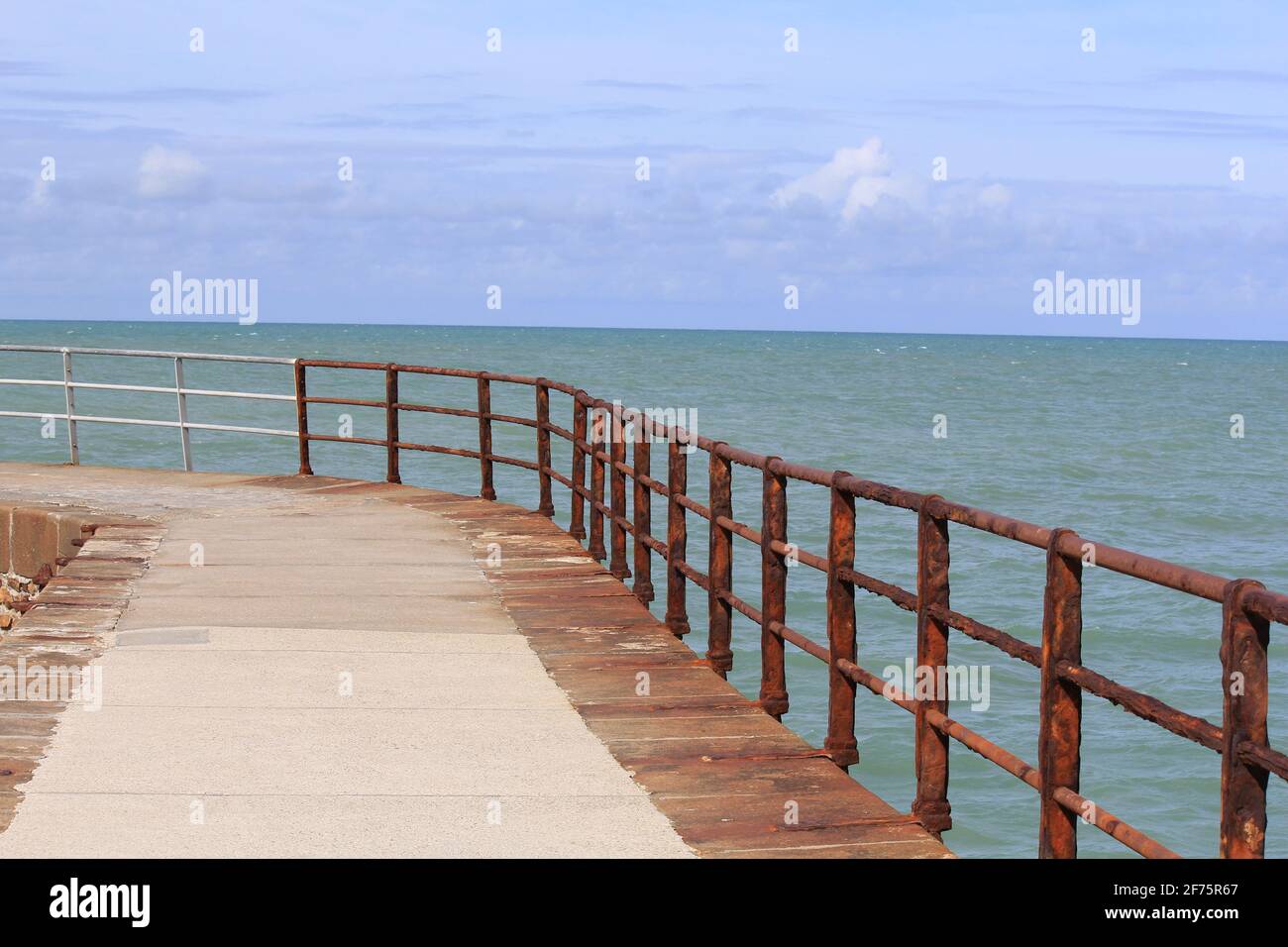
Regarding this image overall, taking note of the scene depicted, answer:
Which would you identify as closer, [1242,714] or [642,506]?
[1242,714]

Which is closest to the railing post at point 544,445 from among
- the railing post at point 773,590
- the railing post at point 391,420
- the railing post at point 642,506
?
the railing post at point 391,420

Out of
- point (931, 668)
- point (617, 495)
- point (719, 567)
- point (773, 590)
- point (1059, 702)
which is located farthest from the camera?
point (617, 495)

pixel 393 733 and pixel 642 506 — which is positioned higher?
pixel 642 506

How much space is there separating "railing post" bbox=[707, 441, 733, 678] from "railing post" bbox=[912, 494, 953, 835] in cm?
206

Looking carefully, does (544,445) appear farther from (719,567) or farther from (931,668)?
(931,668)

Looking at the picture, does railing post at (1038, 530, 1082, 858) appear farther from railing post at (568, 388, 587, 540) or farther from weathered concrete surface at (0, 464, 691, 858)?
railing post at (568, 388, 587, 540)

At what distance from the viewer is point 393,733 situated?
20.6ft

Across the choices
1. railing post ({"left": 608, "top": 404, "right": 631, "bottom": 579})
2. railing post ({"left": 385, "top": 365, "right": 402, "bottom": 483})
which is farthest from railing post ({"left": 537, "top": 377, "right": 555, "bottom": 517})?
railing post ({"left": 608, "top": 404, "right": 631, "bottom": 579})

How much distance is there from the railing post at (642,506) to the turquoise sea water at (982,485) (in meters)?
3.95

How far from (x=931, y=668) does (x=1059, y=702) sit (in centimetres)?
94

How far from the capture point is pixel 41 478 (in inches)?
594

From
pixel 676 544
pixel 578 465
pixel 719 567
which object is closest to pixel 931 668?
pixel 719 567

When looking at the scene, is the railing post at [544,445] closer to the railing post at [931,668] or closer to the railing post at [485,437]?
the railing post at [485,437]

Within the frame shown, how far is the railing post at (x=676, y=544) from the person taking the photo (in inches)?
336
